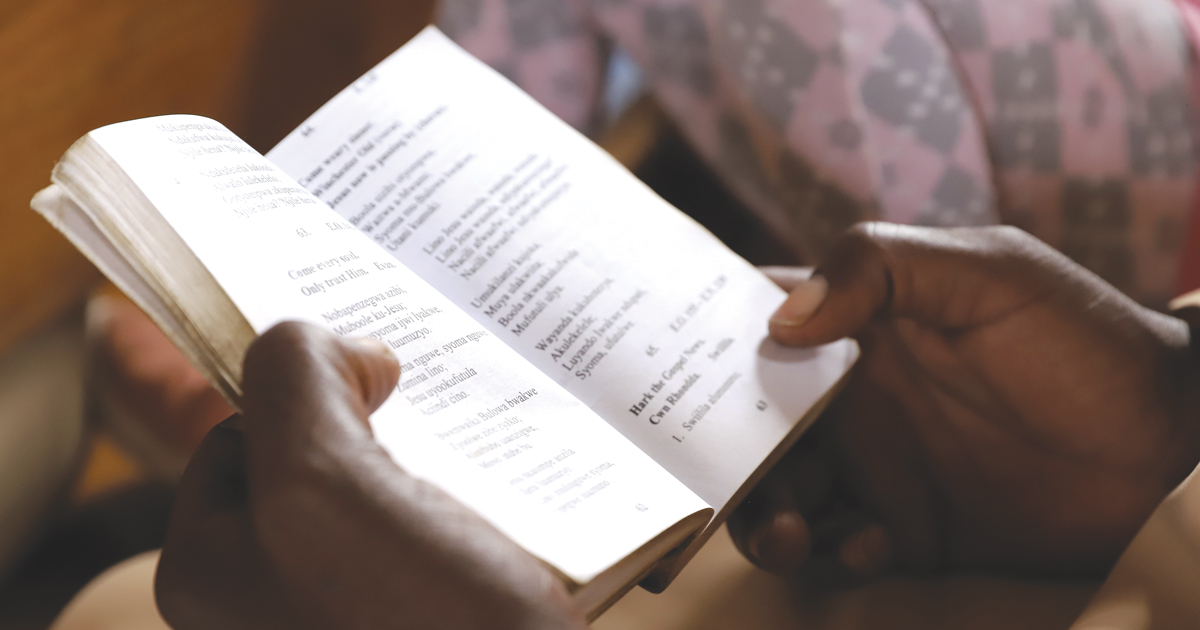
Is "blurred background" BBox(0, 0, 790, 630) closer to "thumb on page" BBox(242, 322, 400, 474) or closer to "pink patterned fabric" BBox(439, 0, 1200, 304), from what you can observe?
"pink patterned fabric" BBox(439, 0, 1200, 304)

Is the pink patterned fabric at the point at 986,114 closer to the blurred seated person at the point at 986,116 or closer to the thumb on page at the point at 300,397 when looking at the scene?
the blurred seated person at the point at 986,116

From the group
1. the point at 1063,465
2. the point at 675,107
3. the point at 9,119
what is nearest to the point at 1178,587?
the point at 1063,465

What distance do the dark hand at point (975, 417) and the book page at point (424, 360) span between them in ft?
0.65

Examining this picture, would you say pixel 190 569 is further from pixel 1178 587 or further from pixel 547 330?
pixel 1178 587

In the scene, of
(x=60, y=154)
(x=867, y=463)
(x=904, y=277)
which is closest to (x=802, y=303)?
(x=904, y=277)

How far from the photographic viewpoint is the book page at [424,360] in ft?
1.24

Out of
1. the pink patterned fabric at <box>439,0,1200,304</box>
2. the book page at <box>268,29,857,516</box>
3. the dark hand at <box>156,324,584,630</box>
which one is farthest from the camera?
the pink patterned fabric at <box>439,0,1200,304</box>

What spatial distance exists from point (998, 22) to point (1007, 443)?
392 millimetres

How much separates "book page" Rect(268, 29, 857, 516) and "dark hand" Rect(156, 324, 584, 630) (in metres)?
0.19

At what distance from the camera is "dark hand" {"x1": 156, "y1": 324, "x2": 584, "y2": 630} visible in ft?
1.01

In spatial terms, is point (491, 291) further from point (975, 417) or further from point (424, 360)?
point (975, 417)

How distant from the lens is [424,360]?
425 millimetres

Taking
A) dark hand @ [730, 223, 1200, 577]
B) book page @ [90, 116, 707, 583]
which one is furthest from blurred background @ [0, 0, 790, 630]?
book page @ [90, 116, 707, 583]

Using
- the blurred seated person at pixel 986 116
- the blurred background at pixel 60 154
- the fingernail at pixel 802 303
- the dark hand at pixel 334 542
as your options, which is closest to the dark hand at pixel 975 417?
the fingernail at pixel 802 303
